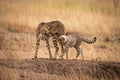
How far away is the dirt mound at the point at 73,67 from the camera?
456 inches

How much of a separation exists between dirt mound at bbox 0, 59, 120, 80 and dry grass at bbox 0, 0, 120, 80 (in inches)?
18.9

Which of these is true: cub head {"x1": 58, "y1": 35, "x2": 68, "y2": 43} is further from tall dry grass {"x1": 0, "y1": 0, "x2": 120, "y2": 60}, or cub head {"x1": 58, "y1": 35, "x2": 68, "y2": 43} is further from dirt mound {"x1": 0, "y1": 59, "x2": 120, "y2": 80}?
tall dry grass {"x1": 0, "y1": 0, "x2": 120, "y2": 60}

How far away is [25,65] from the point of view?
1208 cm

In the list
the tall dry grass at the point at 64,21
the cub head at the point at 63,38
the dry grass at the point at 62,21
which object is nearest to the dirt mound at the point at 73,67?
the dry grass at the point at 62,21

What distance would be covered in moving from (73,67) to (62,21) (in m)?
9.89

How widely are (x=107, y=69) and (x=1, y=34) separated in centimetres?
740

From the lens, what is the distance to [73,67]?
11719 millimetres

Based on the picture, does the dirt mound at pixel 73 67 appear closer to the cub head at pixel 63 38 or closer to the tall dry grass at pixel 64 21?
the cub head at pixel 63 38

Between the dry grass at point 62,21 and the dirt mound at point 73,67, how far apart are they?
481 millimetres

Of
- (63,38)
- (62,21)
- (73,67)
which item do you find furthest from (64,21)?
(73,67)

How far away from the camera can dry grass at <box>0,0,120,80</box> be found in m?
15.9

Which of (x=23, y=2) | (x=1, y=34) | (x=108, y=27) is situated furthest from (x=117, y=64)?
(x=23, y=2)

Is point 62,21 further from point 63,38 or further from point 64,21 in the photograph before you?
point 63,38

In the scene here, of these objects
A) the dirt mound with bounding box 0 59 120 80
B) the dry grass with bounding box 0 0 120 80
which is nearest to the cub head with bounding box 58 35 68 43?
the dirt mound with bounding box 0 59 120 80
